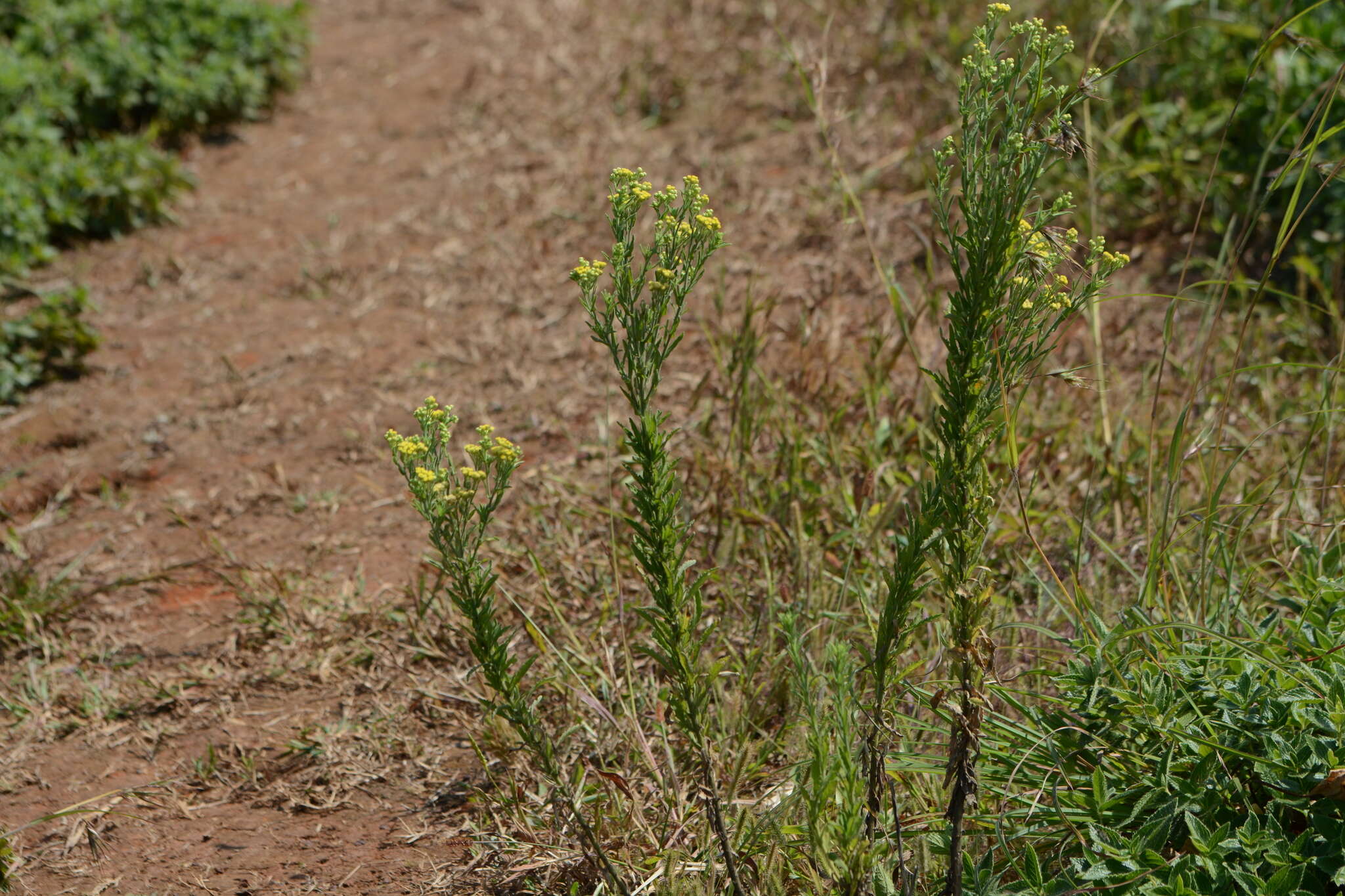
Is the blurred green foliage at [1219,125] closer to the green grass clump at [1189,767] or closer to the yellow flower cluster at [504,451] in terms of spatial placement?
the green grass clump at [1189,767]

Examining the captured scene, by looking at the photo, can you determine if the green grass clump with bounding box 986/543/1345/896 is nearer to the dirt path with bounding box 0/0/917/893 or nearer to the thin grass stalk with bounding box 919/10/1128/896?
the thin grass stalk with bounding box 919/10/1128/896

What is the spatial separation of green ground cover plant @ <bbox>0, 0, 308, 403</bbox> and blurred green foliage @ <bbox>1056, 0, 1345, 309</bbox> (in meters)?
3.60

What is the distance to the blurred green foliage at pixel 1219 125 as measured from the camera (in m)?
3.45

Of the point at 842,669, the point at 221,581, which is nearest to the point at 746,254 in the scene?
the point at 221,581

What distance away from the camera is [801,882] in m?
1.95

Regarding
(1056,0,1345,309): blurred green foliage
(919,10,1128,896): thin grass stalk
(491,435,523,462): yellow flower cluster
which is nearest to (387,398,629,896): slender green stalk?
(491,435,523,462): yellow flower cluster

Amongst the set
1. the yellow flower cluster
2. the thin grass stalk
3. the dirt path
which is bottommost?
the dirt path

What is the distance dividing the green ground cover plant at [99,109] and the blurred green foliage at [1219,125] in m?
3.60

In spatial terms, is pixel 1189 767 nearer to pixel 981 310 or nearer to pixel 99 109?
pixel 981 310

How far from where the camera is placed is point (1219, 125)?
383 cm

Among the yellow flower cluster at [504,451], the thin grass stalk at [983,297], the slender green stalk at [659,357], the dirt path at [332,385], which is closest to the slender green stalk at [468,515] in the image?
the yellow flower cluster at [504,451]

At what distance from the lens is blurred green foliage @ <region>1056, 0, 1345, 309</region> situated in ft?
11.3

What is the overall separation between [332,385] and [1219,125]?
3.23m

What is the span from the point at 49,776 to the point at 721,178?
306 centimetres
